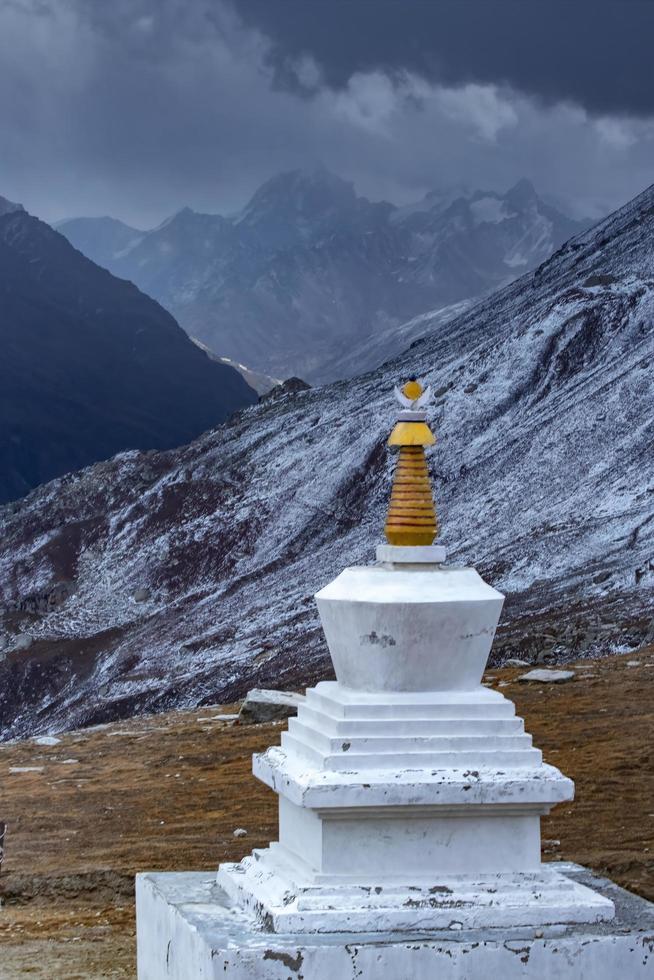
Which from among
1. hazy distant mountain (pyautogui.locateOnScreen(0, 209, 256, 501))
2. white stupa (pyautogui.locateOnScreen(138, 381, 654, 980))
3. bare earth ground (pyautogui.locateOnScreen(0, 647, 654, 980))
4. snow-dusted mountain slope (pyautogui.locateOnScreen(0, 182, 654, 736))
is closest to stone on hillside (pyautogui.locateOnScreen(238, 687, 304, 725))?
bare earth ground (pyautogui.locateOnScreen(0, 647, 654, 980))

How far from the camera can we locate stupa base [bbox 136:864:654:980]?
10.8 m

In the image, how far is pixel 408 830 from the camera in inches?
455

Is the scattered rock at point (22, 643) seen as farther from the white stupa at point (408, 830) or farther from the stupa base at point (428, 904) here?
the stupa base at point (428, 904)

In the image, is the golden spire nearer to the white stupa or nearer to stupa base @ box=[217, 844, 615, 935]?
the white stupa

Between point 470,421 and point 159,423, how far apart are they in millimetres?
75191

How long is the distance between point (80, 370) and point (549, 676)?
4277 inches

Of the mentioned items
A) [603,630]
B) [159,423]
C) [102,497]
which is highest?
[159,423]

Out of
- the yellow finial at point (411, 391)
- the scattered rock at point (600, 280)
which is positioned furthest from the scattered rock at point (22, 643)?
the yellow finial at point (411, 391)

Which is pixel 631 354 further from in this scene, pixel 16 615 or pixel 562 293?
pixel 16 615

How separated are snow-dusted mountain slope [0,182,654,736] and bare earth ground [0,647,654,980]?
11.2 metres

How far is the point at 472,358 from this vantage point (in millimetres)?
69125

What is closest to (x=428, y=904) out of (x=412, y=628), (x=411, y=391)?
(x=412, y=628)

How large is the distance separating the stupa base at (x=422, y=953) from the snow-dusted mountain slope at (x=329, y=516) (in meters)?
27.8

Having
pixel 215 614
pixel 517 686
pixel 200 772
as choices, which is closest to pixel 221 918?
pixel 200 772
